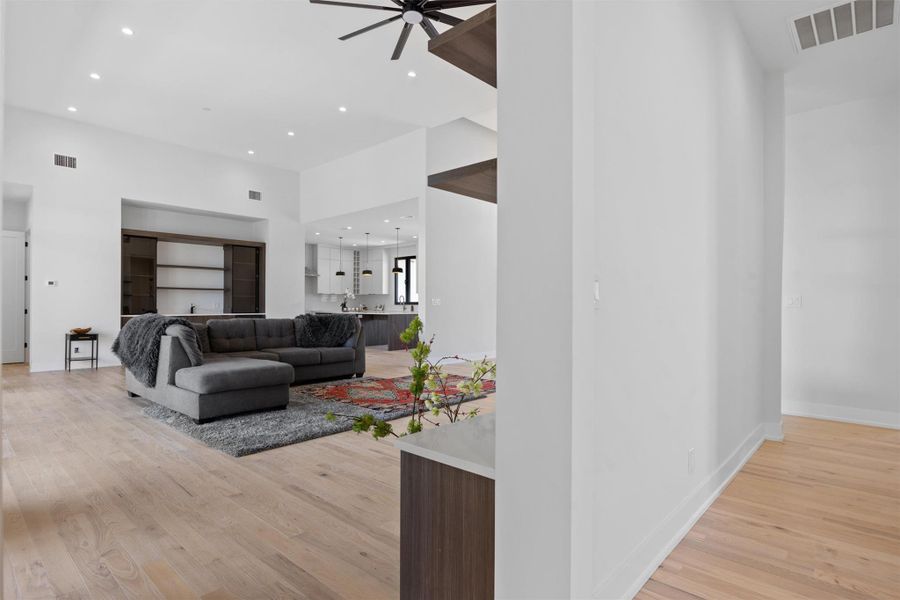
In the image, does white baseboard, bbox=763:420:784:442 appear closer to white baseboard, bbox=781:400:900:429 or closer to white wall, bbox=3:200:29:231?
white baseboard, bbox=781:400:900:429

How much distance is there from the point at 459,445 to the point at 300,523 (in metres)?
1.22

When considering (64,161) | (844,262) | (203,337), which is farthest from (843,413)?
(64,161)

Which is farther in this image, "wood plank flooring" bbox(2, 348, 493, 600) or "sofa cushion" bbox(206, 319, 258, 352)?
"sofa cushion" bbox(206, 319, 258, 352)

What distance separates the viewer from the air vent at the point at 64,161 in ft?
24.6

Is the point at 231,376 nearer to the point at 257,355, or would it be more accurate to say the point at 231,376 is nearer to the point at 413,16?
the point at 257,355

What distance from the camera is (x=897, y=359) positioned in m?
4.10

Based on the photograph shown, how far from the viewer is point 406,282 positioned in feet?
48.9

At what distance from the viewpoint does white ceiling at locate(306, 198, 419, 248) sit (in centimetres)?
920

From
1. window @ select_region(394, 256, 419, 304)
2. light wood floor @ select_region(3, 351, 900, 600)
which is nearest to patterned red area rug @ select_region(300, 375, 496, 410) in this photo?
light wood floor @ select_region(3, 351, 900, 600)

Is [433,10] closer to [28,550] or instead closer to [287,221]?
[28,550]

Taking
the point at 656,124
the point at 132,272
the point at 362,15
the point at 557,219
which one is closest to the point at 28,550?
the point at 557,219

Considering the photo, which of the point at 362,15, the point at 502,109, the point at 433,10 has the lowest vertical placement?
the point at 502,109

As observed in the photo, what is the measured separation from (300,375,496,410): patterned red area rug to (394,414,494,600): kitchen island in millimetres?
3110

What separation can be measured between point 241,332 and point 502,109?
5411mm
